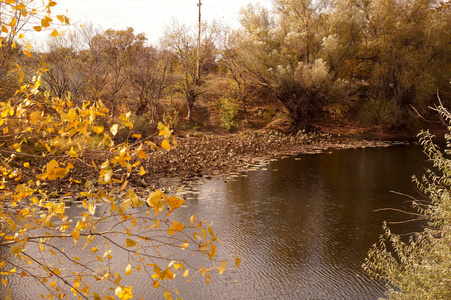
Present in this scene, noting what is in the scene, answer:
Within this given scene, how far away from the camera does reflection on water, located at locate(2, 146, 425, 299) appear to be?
546 centimetres

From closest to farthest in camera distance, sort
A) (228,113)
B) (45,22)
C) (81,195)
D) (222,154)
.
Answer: (45,22), (81,195), (222,154), (228,113)

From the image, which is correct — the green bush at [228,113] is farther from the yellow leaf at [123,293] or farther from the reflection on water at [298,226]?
the yellow leaf at [123,293]

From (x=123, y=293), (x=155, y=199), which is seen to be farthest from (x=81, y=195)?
(x=155, y=199)

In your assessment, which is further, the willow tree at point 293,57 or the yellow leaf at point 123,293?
the willow tree at point 293,57

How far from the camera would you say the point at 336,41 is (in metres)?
22.9

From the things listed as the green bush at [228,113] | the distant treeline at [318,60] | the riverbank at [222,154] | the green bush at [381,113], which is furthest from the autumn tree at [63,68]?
the green bush at [381,113]

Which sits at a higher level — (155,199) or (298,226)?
(155,199)

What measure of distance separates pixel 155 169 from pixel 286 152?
8.01 meters

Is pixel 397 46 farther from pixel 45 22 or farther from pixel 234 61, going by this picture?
pixel 45 22

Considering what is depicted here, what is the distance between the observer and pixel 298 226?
809cm

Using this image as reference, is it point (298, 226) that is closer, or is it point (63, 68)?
point (298, 226)

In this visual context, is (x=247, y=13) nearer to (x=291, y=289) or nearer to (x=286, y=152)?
(x=286, y=152)

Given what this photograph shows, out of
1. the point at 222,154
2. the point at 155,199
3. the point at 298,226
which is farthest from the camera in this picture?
the point at 222,154

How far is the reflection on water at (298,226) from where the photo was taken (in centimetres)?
546
